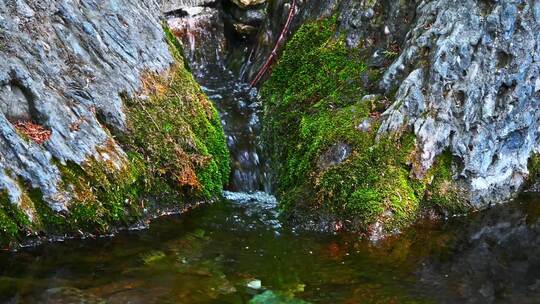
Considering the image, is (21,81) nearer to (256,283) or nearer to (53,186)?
(53,186)

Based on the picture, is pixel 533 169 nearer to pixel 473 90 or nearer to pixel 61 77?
pixel 473 90

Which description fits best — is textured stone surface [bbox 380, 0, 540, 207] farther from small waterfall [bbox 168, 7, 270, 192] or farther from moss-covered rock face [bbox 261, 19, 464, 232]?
small waterfall [bbox 168, 7, 270, 192]

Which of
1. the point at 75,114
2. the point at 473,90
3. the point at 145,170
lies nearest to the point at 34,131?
the point at 75,114

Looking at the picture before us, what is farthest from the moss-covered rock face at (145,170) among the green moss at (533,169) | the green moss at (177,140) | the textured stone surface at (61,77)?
the green moss at (533,169)

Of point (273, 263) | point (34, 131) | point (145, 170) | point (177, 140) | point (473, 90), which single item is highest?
point (473, 90)

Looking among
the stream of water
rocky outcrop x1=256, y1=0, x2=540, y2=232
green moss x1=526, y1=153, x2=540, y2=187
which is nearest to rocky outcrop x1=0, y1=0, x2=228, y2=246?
the stream of water

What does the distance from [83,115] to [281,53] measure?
511 cm

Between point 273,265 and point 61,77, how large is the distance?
3.70m

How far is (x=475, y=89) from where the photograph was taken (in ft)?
27.1

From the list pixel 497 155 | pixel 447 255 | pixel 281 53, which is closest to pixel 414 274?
pixel 447 255

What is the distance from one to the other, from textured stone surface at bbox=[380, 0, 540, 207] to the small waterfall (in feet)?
7.84

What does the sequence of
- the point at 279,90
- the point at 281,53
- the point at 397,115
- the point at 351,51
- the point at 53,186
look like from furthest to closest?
the point at 281,53
the point at 279,90
the point at 351,51
the point at 397,115
the point at 53,186

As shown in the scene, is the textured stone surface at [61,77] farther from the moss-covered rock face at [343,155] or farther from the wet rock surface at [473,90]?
the wet rock surface at [473,90]

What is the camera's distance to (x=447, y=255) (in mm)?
6875
